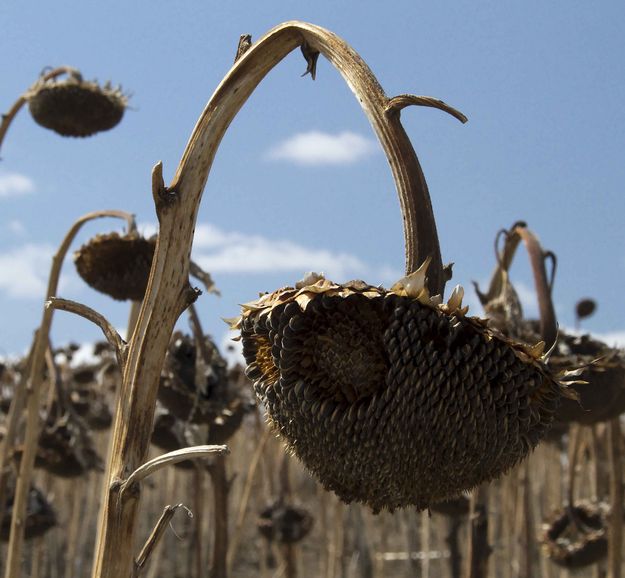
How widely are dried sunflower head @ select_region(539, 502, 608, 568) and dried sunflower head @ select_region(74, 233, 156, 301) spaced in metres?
2.04

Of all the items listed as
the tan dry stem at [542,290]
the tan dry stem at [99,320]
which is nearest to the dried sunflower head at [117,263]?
the tan dry stem at [542,290]

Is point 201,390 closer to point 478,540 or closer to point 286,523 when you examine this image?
point 478,540

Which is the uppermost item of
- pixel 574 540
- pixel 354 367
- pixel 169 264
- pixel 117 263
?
pixel 117 263

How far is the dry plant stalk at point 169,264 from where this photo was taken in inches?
44.9

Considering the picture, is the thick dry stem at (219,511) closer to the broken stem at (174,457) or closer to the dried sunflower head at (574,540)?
the dried sunflower head at (574,540)

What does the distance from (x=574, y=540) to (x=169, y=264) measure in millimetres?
3110

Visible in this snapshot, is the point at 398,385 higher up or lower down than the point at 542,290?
lower down

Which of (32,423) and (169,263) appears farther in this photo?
(32,423)

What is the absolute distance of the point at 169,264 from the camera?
4.00 feet

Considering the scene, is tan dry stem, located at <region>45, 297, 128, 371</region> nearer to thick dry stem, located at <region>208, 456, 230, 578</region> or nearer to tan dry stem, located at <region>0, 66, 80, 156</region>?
thick dry stem, located at <region>208, 456, 230, 578</region>

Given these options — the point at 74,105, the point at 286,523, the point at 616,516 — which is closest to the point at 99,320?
the point at 74,105

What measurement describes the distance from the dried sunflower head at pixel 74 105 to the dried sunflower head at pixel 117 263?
0.66 metres

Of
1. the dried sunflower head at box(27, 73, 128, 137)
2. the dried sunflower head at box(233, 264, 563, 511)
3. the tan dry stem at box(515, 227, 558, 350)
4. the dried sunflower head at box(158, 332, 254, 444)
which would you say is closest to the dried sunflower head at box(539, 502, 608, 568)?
the dried sunflower head at box(158, 332, 254, 444)

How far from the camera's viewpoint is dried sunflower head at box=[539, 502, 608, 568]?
379 cm
